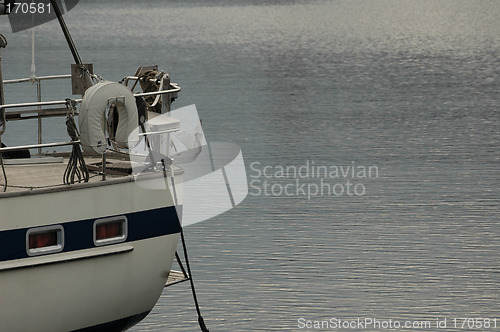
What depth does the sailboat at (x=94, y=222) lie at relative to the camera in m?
13.5

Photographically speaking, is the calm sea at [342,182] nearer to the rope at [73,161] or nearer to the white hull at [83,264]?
the white hull at [83,264]

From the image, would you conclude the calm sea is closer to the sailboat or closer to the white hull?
the white hull

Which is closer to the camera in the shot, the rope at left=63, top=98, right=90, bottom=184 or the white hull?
the white hull

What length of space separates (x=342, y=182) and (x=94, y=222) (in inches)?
642

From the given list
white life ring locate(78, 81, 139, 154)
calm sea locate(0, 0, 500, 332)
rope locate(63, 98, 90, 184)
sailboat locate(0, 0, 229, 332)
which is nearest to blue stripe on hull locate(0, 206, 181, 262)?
sailboat locate(0, 0, 229, 332)

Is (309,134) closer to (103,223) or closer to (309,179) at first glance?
(309,179)

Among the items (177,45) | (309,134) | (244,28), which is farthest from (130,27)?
(309,134)

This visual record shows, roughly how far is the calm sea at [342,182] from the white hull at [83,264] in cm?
298

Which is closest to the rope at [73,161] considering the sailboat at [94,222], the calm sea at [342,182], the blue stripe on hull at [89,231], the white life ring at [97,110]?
the sailboat at [94,222]

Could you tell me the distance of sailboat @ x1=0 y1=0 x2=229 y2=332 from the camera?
13500 millimetres

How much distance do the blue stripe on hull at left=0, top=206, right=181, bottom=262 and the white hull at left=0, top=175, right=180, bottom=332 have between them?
0.01 meters

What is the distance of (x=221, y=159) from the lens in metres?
32.8

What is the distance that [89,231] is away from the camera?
13914 millimetres

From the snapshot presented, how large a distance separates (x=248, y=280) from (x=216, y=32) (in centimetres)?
9132
